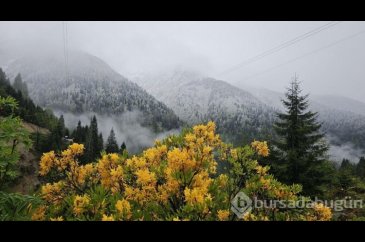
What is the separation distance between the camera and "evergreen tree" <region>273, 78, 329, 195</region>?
2144cm

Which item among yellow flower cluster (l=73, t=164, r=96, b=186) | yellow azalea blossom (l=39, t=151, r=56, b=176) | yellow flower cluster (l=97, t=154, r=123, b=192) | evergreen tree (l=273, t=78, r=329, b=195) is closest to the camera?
yellow flower cluster (l=97, t=154, r=123, b=192)

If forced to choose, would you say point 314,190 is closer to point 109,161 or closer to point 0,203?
point 109,161

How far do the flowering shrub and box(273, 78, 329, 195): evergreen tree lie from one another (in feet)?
53.5

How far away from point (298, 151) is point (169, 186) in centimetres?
2058

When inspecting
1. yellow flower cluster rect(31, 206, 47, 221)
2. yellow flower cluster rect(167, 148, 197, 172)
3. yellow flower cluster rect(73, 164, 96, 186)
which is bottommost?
yellow flower cluster rect(31, 206, 47, 221)

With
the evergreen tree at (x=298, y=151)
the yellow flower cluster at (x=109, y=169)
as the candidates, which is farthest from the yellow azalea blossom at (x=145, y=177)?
the evergreen tree at (x=298, y=151)

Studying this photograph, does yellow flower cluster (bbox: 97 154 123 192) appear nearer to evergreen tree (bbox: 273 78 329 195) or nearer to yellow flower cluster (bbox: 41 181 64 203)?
yellow flower cluster (bbox: 41 181 64 203)

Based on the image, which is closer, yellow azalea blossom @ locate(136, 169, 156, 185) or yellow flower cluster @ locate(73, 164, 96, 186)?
yellow azalea blossom @ locate(136, 169, 156, 185)

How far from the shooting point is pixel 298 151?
75.6ft

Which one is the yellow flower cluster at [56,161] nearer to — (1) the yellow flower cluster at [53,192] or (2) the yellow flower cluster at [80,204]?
(1) the yellow flower cluster at [53,192]

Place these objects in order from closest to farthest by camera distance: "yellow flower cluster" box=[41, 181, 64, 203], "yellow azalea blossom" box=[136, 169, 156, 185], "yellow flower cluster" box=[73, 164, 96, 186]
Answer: "yellow azalea blossom" box=[136, 169, 156, 185] < "yellow flower cluster" box=[41, 181, 64, 203] < "yellow flower cluster" box=[73, 164, 96, 186]

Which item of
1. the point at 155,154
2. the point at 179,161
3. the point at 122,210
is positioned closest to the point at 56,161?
the point at 155,154

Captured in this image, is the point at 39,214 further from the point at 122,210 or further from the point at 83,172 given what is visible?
the point at 83,172

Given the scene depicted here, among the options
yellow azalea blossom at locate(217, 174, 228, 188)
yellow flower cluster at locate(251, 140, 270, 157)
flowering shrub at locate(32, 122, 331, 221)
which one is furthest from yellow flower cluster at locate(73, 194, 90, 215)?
yellow flower cluster at locate(251, 140, 270, 157)
